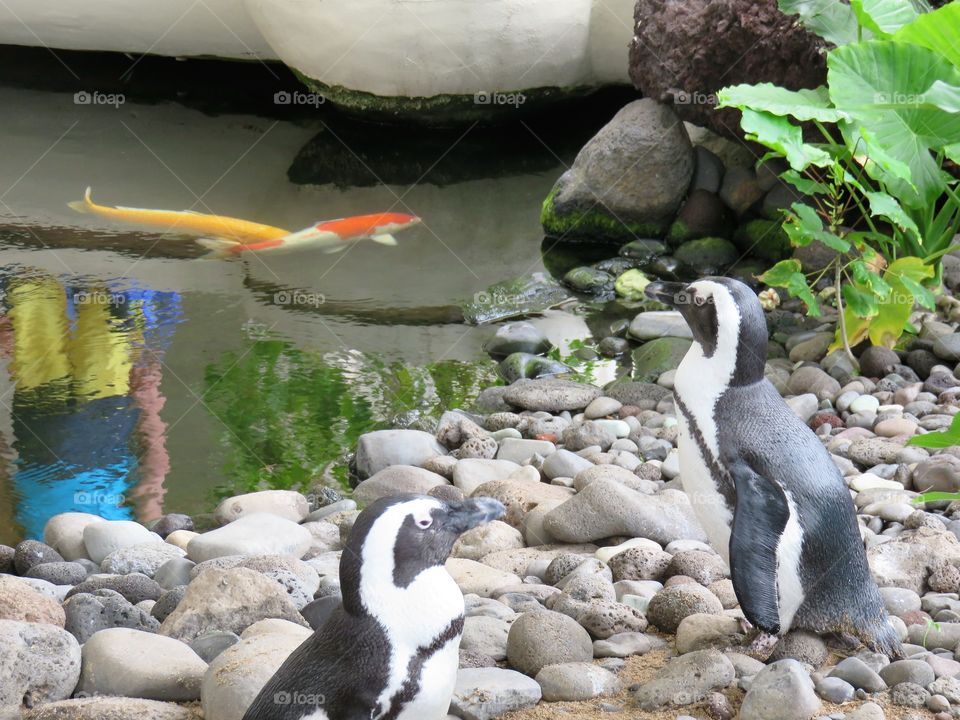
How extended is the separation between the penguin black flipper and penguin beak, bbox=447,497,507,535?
0.68 m

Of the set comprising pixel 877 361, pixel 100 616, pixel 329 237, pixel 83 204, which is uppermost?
pixel 83 204

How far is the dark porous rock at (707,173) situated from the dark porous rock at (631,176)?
0.22 feet

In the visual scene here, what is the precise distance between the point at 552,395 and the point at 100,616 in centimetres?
307

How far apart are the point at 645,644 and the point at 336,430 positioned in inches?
118

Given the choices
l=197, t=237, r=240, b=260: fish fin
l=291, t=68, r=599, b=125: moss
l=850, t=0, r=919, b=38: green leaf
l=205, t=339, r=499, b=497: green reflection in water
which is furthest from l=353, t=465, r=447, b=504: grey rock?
l=291, t=68, r=599, b=125: moss

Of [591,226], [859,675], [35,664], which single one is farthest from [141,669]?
[591,226]

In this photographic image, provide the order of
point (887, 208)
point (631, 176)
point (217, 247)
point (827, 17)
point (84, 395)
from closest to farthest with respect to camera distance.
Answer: point (887, 208) < point (827, 17) < point (84, 395) < point (217, 247) < point (631, 176)

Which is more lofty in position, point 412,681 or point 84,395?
point 412,681

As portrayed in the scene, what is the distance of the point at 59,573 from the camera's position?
4.11 metres

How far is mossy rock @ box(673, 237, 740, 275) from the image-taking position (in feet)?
26.2

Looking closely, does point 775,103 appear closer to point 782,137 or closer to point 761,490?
point 782,137

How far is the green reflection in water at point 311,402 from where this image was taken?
5.51m

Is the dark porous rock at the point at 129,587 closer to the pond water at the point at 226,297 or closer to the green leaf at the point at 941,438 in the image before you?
the pond water at the point at 226,297

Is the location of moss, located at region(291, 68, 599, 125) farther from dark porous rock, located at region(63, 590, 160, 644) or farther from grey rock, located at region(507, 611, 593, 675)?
grey rock, located at region(507, 611, 593, 675)
